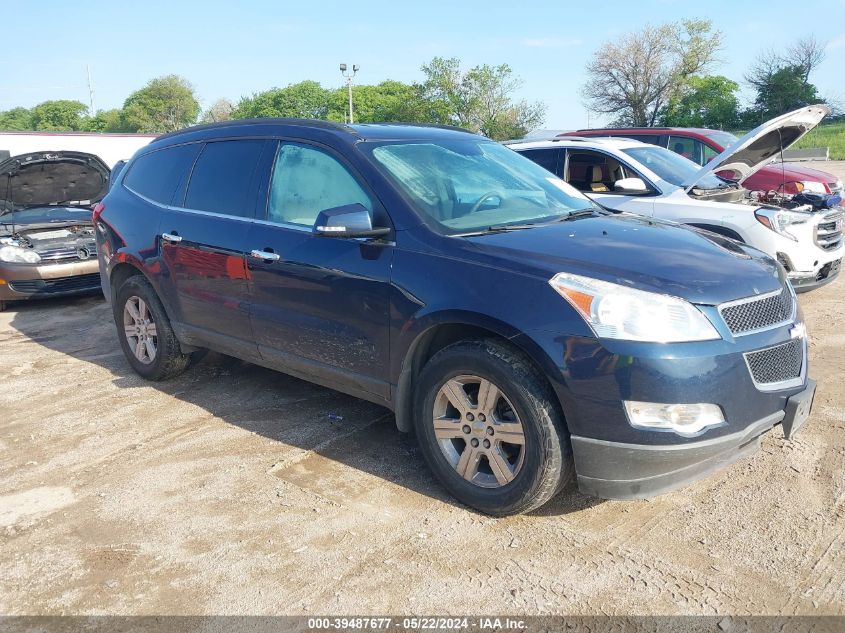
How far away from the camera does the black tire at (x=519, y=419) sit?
3.11 meters

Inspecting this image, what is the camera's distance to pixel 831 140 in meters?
40.6

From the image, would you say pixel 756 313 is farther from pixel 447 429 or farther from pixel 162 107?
pixel 162 107

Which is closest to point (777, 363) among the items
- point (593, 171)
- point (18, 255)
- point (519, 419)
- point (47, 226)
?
point (519, 419)

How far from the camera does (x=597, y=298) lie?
3.02 meters

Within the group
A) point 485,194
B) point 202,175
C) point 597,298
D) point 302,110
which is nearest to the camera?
point 597,298

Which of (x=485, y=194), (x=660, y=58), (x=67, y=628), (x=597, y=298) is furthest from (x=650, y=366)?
(x=660, y=58)

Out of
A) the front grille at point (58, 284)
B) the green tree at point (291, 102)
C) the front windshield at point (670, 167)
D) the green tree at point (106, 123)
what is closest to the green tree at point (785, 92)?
the front windshield at point (670, 167)

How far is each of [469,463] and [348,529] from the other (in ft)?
2.13

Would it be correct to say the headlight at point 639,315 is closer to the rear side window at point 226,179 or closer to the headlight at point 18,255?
the rear side window at point 226,179

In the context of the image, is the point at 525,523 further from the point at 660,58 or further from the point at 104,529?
the point at 660,58

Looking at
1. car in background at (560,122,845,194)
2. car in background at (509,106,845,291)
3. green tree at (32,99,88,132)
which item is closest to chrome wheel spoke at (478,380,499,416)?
car in background at (509,106,845,291)

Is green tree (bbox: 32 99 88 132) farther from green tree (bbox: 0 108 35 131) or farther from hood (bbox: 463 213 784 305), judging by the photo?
hood (bbox: 463 213 784 305)

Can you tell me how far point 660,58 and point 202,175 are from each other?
207 feet

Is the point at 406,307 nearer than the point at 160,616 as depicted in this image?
No
